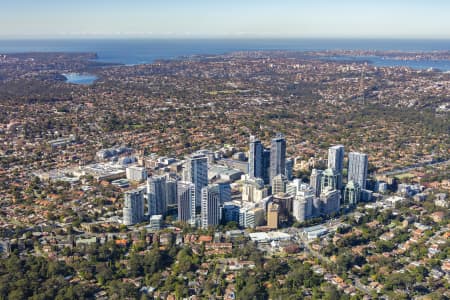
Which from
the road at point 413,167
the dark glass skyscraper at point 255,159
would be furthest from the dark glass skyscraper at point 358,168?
the dark glass skyscraper at point 255,159

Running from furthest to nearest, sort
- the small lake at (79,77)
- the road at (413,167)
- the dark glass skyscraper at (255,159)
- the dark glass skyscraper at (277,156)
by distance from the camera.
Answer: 1. the small lake at (79,77)
2. the road at (413,167)
3. the dark glass skyscraper at (255,159)
4. the dark glass skyscraper at (277,156)

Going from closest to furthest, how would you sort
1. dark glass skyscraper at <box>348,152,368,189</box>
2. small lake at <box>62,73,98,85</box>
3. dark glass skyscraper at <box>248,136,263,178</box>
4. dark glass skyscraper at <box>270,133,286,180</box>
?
1. dark glass skyscraper at <box>348,152,368,189</box>
2. dark glass skyscraper at <box>270,133,286,180</box>
3. dark glass skyscraper at <box>248,136,263,178</box>
4. small lake at <box>62,73,98,85</box>

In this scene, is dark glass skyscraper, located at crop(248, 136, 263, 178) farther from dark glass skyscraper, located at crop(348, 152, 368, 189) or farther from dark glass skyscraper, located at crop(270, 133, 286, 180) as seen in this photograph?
dark glass skyscraper, located at crop(348, 152, 368, 189)

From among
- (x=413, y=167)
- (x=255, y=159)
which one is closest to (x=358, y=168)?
(x=255, y=159)

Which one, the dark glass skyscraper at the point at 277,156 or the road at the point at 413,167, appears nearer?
the dark glass skyscraper at the point at 277,156

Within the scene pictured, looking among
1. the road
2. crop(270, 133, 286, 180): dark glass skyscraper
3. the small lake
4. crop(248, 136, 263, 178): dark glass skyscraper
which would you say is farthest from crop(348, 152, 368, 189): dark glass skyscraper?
the small lake

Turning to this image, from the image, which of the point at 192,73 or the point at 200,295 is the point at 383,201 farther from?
the point at 192,73

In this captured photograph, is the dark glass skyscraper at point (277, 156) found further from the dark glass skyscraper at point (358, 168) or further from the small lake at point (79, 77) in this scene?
the small lake at point (79, 77)

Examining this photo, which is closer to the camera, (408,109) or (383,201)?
(383,201)

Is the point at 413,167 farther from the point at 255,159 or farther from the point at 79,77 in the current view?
the point at 79,77

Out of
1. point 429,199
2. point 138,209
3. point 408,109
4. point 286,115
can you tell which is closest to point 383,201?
point 429,199

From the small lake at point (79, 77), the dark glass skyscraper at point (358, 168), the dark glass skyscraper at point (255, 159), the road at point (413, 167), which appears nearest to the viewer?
the dark glass skyscraper at point (358, 168)
